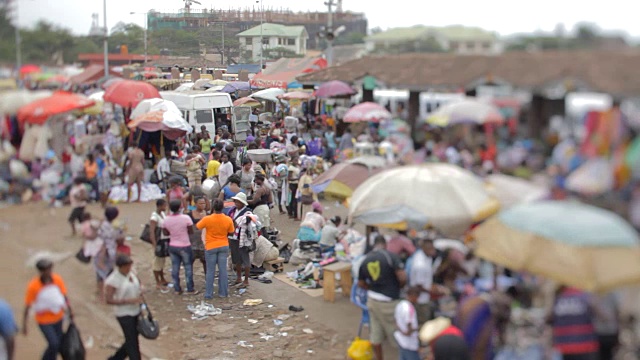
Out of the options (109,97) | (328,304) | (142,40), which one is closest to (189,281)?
(328,304)

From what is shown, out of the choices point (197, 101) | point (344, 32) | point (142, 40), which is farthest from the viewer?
point (197, 101)

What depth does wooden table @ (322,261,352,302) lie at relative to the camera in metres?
9.05

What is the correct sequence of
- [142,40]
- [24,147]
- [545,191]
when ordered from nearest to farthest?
1. [545,191]
2. [24,147]
3. [142,40]

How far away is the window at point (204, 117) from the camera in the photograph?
17031 millimetres

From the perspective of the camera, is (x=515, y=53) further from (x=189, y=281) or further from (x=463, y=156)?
(x=189, y=281)

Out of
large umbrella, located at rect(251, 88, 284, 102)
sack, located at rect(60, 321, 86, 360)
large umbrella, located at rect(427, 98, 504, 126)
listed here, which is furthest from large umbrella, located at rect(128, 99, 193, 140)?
large umbrella, located at rect(251, 88, 284, 102)

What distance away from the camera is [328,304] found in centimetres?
934

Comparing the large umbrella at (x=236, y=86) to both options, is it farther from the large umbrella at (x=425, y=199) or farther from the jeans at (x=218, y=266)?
the large umbrella at (x=425, y=199)

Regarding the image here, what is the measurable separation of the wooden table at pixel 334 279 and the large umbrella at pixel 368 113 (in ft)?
7.25

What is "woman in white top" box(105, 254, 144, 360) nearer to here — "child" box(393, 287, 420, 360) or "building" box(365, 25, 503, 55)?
"child" box(393, 287, 420, 360)

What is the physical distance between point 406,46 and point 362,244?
2.47 m

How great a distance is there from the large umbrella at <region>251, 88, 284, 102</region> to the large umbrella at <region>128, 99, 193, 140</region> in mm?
10093

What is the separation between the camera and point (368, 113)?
298 inches

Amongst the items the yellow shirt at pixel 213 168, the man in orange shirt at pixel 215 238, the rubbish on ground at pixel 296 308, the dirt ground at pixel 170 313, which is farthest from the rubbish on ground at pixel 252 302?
the yellow shirt at pixel 213 168
